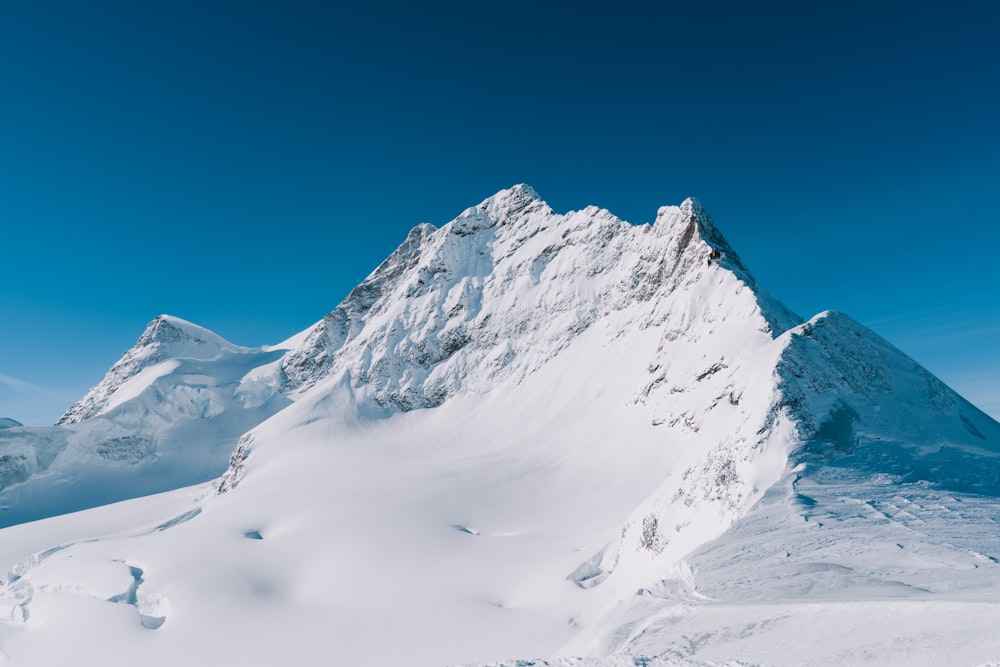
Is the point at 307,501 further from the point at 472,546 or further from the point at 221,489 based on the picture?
the point at 221,489

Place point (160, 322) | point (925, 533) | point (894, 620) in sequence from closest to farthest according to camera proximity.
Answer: point (894, 620)
point (925, 533)
point (160, 322)

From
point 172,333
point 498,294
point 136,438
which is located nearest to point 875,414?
point 498,294

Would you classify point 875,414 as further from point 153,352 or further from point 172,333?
point 172,333

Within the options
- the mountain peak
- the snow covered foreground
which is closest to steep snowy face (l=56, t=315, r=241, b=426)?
the mountain peak

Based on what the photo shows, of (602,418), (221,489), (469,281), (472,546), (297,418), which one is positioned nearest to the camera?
(472,546)

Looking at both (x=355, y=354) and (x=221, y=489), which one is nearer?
(x=221, y=489)

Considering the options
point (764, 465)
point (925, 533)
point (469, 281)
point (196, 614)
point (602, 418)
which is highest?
point (469, 281)

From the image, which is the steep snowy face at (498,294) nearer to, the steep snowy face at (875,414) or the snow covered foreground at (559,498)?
the snow covered foreground at (559,498)

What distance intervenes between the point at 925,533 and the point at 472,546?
2595 centimetres

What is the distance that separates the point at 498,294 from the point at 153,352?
9282cm

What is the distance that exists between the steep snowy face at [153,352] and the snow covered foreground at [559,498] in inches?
1019

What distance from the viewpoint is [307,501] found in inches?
2126

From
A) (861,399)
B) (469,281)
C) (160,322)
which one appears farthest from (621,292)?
(160,322)

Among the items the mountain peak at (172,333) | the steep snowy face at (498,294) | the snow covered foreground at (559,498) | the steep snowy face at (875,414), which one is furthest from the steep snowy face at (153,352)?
the steep snowy face at (875,414)
